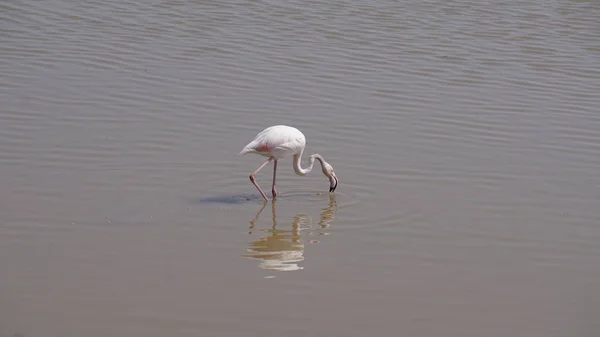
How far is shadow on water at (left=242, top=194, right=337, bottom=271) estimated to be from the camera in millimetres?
6832

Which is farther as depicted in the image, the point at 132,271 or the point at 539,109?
the point at 539,109

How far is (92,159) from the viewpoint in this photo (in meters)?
8.85

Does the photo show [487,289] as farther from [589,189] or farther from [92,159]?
[92,159]

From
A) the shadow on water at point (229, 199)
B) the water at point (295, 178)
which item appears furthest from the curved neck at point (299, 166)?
the shadow on water at point (229, 199)

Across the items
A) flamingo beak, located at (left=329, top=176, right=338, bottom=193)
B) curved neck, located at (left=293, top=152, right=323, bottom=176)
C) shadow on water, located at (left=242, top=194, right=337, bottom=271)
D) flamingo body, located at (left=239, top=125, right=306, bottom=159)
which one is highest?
flamingo body, located at (left=239, top=125, right=306, bottom=159)

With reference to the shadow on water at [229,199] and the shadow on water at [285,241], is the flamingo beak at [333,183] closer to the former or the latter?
the shadow on water at [285,241]

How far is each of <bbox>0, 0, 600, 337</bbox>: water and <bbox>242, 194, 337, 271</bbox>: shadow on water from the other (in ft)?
0.08

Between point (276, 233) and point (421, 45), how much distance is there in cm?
708

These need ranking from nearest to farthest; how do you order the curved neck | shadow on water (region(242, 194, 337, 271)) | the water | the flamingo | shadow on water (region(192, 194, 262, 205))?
the water → shadow on water (region(242, 194, 337, 271)) → shadow on water (region(192, 194, 262, 205)) → the flamingo → the curved neck

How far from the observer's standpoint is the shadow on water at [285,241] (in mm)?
6832

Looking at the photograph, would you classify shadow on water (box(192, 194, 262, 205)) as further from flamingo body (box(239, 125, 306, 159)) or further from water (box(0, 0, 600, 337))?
flamingo body (box(239, 125, 306, 159))

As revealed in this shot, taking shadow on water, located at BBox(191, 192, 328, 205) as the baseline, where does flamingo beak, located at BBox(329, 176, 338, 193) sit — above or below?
above

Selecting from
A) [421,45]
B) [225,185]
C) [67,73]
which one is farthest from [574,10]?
[225,185]

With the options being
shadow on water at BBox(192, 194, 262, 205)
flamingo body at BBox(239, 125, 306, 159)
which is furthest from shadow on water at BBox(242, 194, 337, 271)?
flamingo body at BBox(239, 125, 306, 159)
